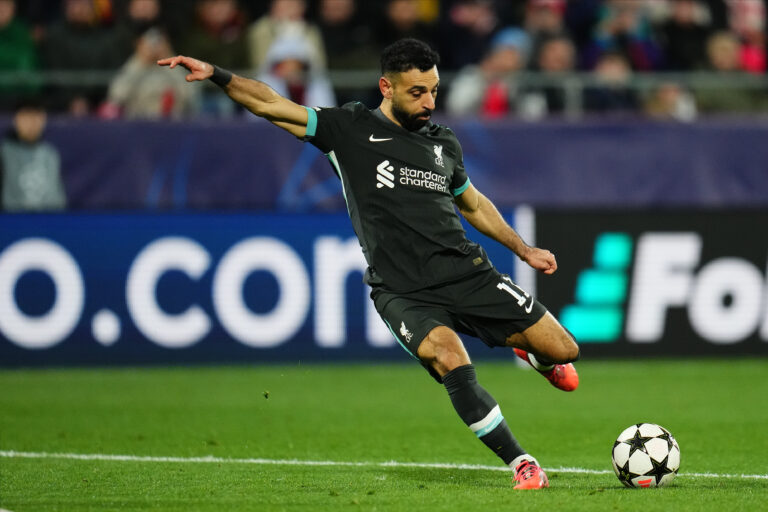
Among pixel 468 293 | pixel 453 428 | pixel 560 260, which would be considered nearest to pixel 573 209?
pixel 560 260

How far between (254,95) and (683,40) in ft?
34.8

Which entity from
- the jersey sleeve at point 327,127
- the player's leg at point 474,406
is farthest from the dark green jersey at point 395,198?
the player's leg at point 474,406

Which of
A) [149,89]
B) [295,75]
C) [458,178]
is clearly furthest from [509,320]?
[149,89]

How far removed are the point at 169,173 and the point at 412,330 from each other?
7.43 meters

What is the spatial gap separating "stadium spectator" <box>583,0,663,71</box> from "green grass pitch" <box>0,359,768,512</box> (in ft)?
13.6

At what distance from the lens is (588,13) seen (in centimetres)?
1661

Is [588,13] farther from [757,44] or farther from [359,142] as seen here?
[359,142]

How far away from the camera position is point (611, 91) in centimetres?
1466

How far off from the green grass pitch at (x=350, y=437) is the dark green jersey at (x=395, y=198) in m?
1.15

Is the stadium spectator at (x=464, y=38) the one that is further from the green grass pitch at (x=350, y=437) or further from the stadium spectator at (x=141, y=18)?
the green grass pitch at (x=350, y=437)

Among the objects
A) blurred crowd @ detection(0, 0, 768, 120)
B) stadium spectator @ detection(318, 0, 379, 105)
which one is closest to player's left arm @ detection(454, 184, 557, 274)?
blurred crowd @ detection(0, 0, 768, 120)

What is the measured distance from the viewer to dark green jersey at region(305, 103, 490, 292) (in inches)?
278

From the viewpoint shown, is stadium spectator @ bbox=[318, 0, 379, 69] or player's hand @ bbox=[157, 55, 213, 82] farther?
stadium spectator @ bbox=[318, 0, 379, 69]

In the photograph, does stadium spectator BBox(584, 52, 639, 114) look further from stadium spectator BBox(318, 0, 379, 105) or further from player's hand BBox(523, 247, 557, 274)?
player's hand BBox(523, 247, 557, 274)
